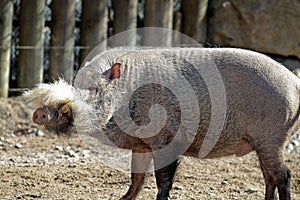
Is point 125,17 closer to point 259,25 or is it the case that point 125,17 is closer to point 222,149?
point 259,25

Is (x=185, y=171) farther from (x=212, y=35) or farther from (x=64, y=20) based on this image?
(x=212, y=35)

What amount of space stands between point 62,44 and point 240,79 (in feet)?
10.7

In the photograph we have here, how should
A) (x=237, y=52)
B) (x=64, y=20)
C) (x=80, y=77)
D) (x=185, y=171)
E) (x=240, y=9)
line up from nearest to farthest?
(x=80, y=77) < (x=237, y=52) < (x=185, y=171) < (x=64, y=20) < (x=240, y=9)

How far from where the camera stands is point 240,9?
8430 millimetres

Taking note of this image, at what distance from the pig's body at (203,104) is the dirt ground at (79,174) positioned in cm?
76

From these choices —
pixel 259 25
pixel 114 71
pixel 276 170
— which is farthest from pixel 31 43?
pixel 276 170

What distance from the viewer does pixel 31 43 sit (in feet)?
24.3

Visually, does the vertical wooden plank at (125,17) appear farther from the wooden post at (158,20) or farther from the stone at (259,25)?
the stone at (259,25)

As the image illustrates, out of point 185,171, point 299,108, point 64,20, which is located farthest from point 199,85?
point 64,20

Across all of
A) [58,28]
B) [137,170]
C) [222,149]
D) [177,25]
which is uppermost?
[177,25]

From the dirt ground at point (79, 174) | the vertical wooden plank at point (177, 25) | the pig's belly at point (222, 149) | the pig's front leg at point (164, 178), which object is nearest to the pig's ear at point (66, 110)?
the pig's front leg at point (164, 178)

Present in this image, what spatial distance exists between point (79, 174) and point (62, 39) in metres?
2.10

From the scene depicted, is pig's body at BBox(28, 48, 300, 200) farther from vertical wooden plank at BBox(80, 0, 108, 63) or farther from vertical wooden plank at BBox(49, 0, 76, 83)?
vertical wooden plank at BBox(80, 0, 108, 63)

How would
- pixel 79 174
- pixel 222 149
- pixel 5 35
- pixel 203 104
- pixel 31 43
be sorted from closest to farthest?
1. pixel 203 104
2. pixel 222 149
3. pixel 79 174
4. pixel 5 35
5. pixel 31 43
